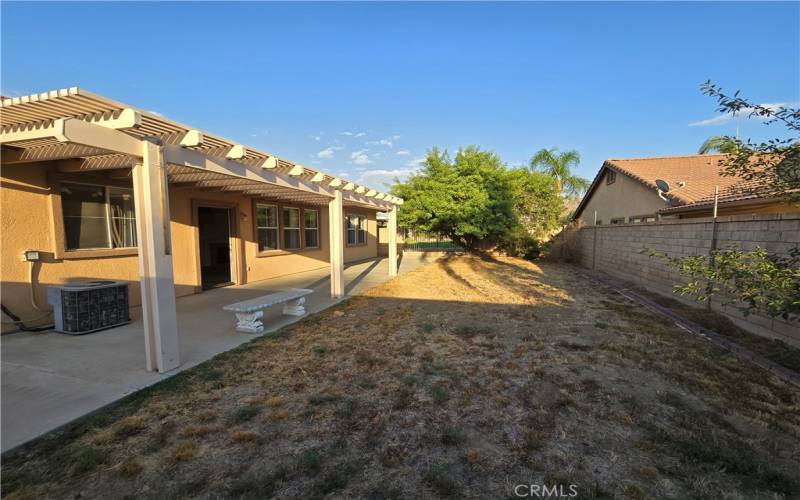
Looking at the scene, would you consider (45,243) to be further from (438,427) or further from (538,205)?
(538,205)

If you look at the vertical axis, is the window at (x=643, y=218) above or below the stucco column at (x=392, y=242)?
above

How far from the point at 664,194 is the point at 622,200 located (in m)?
4.38

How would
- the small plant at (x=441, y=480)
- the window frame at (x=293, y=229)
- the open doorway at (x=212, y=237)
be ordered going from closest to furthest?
the small plant at (x=441, y=480), the window frame at (x=293, y=229), the open doorway at (x=212, y=237)

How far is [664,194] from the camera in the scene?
1206cm

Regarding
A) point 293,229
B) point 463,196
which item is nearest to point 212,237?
point 293,229

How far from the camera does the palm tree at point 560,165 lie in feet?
86.8

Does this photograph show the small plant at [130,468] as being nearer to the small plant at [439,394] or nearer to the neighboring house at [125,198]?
the neighboring house at [125,198]

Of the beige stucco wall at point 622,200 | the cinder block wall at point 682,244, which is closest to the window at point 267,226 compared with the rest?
the cinder block wall at point 682,244

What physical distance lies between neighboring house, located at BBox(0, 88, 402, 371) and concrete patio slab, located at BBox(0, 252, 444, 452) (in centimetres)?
44

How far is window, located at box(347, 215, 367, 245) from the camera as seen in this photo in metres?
16.7

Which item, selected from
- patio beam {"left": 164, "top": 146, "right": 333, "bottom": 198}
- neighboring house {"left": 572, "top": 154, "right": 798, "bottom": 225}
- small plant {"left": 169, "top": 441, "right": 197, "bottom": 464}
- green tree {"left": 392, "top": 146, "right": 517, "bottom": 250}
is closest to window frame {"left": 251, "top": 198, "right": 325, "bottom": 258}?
patio beam {"left": 164, "top": 146, "right": 333, "bottom": 198}

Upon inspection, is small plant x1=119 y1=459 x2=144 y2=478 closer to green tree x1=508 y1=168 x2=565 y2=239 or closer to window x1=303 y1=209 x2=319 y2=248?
window x1=303 y1=209 x2=319 y2=248

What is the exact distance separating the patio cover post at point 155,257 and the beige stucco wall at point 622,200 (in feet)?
50.3

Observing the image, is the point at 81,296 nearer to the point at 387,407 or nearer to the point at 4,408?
the point at 4,408
